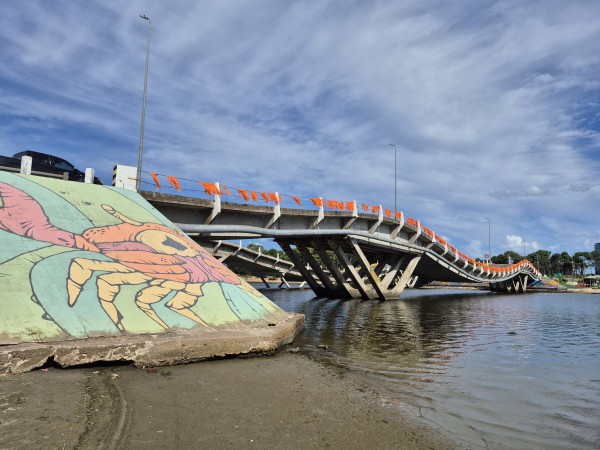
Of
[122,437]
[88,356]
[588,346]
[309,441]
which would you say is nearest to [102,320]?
[88,356]

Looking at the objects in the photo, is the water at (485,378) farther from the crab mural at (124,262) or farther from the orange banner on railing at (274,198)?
the orange banner on railing at (274,198)

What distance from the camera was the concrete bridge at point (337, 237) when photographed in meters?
26.5

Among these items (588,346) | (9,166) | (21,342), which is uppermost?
(9,166)

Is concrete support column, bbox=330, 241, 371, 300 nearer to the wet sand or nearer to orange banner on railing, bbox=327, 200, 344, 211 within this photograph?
orange banner on railing, bbox=327, 200, 344, 211

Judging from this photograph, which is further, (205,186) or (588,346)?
(205,186)

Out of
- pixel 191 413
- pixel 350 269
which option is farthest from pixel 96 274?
pixel 350 269

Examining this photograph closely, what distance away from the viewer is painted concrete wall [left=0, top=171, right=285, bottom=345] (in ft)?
28.8

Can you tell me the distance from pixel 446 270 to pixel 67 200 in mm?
57844

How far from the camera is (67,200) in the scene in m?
13.9

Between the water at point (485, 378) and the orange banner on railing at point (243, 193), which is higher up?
the orange banner on railing at point (243, 193)

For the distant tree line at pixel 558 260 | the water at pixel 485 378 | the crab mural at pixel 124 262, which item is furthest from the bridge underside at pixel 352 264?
the distant tree line at pixel 558 260

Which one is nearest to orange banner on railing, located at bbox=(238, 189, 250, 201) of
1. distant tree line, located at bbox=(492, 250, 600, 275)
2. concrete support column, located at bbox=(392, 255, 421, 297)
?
concrete support column, located at bbox=(392, 255, 421, 297)

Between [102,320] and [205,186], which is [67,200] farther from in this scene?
[205,186]

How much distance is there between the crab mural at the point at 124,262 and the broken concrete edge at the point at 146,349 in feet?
2.35
